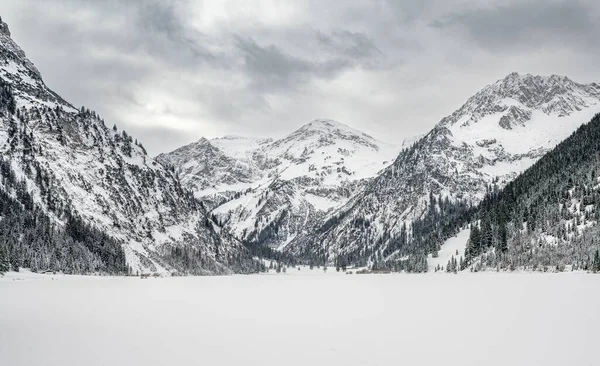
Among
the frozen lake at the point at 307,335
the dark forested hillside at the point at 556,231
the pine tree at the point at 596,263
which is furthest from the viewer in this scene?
the dark forested hillside at the point at 556,231

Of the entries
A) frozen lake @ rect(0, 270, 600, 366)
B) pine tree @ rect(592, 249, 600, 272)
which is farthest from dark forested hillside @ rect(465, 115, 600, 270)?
frozen lake @ rect(0, 270, 600, 366)

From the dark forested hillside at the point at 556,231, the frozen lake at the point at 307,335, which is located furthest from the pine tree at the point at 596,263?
the frozen lake at the point at 307,335

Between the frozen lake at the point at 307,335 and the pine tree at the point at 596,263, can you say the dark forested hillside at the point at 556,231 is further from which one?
the frozen lake at the point at 307,335

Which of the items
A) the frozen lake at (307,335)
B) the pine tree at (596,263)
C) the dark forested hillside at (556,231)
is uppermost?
the dark forested hillside at (556,231)

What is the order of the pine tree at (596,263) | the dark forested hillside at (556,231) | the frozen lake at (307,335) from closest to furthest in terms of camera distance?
the frozen lake at (307,335) → the pine tree at (596,263) → the dark forested hillside at (556,231)

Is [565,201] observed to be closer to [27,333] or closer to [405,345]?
[405,345]

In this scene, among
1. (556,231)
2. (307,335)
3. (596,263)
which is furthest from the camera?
(556,231)

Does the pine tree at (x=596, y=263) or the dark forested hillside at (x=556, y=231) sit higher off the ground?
the dark forested hillside at (x=556, y=231)

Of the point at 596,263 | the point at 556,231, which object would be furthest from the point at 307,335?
the point at 556,231

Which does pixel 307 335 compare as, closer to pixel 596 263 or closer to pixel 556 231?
pixel 596 263

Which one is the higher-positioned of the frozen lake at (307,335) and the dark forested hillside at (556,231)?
the dark forested hillside at (556,231)

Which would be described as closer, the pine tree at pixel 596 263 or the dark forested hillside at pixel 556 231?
the pine tree at pixel 596 263

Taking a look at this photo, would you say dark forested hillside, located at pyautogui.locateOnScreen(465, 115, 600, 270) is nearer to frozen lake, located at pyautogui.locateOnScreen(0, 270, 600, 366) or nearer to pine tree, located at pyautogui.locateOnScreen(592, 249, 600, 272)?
pine tree, located at pyautogui.locateOnScreen(592, 249, 600, 272)

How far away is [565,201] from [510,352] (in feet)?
554
